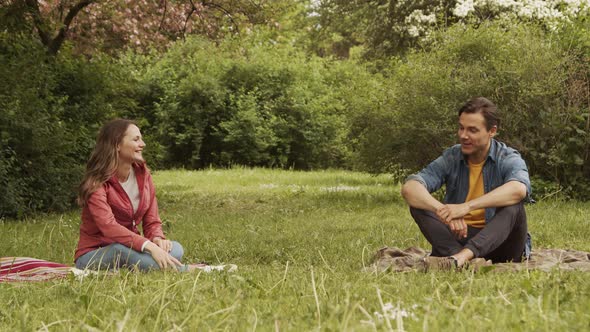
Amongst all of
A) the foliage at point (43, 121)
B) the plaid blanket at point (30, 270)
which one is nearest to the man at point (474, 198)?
the plaid blanket at point (30, 270)

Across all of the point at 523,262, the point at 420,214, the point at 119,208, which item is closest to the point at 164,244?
the point at 119,208

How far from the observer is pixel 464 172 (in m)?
6.55

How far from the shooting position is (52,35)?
578 inches

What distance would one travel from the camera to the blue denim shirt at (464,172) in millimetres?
6332

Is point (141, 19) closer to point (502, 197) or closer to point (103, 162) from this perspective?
point (103, 162)

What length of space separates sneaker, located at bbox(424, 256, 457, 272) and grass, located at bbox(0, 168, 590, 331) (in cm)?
53

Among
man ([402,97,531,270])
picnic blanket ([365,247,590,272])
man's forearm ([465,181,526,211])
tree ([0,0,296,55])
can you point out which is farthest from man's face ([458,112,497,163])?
tree ([0,0,296,55])

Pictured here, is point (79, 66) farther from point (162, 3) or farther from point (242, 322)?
point (242, 322)

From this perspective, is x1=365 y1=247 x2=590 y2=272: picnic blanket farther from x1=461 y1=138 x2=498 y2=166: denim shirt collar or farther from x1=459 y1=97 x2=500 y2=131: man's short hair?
x1=459 y1=97 x2=500 y2=131: man's short hair

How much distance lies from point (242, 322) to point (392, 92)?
1133cm

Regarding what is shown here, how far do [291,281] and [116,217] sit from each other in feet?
8.06

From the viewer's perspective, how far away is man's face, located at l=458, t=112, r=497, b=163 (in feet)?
20.6

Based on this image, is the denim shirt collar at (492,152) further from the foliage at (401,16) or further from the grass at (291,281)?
the foliage at (401,16)

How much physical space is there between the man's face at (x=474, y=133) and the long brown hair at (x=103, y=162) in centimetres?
263
